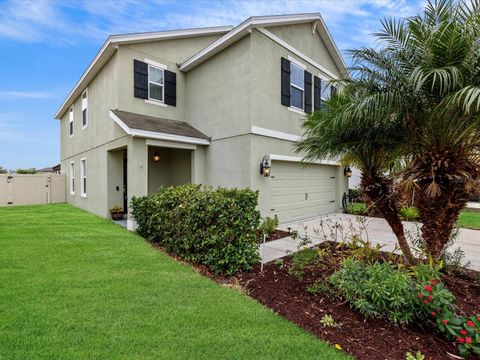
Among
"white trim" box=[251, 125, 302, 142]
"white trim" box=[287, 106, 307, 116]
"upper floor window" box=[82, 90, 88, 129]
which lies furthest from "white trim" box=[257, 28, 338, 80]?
"upper floor window" box=[82, 90, 88, 129]

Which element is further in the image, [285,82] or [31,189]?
[31,189]

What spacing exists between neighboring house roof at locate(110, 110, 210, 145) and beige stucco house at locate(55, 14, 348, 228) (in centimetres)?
4

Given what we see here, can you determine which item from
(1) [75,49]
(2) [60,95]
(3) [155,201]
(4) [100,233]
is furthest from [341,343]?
(2) [60,95]

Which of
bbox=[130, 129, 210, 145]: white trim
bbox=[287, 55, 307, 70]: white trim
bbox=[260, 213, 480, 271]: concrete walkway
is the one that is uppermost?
bbox=[287, 55, 307, 70]: white trim

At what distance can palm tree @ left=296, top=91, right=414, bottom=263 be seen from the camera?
15.5 ft

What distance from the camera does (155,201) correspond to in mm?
7422

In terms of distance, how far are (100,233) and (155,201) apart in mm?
2200

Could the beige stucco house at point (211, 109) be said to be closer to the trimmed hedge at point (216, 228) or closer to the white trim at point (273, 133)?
the white trim at point (273, 133)

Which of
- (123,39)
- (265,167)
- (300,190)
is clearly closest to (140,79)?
(123,39)

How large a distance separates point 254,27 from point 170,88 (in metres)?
4.24

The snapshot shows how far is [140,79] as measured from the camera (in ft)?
33.7

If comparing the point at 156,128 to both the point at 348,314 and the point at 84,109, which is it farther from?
the point at 348,314

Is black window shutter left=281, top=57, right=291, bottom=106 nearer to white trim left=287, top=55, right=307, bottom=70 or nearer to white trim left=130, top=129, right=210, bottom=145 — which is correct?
white trim left=287, top=55, right=307, bottom=70

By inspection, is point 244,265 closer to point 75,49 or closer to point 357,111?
point 357,111
